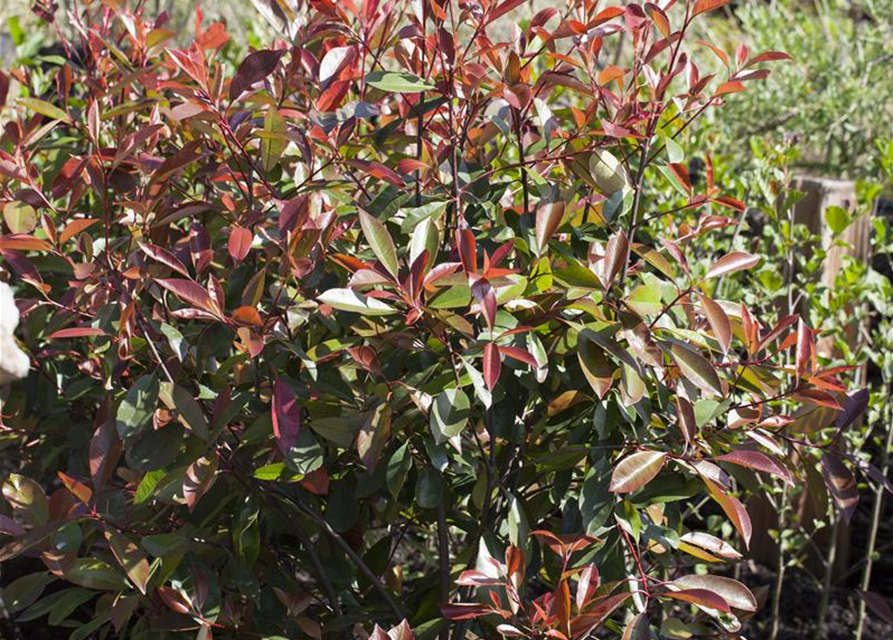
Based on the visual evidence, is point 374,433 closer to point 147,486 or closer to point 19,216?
point 147,486

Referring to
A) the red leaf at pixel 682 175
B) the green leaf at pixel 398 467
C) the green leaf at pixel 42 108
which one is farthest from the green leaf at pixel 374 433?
the green leaf at pixel 42 108

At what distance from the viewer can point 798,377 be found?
1526 millimetres

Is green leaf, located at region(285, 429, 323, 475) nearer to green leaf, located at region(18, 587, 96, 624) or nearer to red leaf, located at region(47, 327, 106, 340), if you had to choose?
red leaf, located at region(47, 327, 106, 340)

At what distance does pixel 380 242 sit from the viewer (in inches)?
57.7

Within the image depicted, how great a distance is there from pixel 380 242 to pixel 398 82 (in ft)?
0.85

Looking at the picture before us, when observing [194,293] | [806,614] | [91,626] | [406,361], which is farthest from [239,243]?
[806,614]

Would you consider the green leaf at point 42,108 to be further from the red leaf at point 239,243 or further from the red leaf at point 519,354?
the red leaf at point 519,354

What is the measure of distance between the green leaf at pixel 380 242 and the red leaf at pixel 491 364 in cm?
17

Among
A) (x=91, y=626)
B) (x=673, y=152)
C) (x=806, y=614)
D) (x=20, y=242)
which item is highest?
(x=20, y=242)

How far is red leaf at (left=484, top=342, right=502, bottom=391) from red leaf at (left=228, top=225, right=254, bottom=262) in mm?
398

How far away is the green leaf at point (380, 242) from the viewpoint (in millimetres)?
1449

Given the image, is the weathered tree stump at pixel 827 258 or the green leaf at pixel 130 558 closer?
the green leaf at pixel 130 558

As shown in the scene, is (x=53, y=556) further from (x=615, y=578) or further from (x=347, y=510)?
(x=615, y=578)

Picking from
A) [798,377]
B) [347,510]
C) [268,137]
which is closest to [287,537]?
[347,510]
